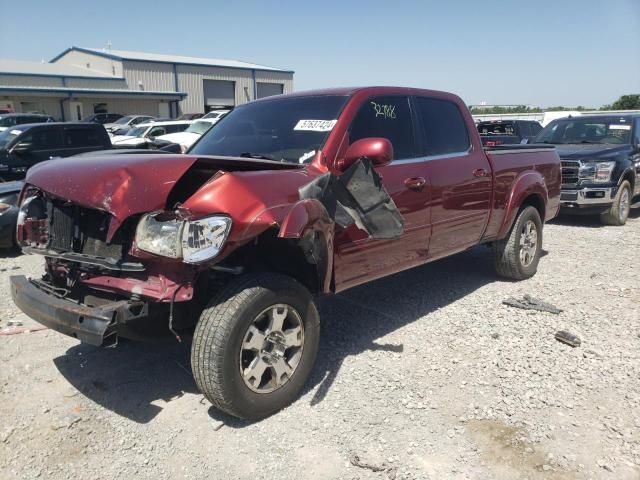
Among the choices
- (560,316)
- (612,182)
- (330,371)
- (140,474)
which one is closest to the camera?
(140,474)

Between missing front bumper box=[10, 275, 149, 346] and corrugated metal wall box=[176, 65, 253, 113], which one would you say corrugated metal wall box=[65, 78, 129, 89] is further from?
missing front bumper box=[10, 275, 149, 346]

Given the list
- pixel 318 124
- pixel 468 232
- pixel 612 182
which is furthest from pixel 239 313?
pixel 612 182

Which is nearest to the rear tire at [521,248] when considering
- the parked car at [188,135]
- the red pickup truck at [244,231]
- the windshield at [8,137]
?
the red pickup truck at [244,231]

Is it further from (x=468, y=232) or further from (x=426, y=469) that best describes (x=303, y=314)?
(x=468, y=232)

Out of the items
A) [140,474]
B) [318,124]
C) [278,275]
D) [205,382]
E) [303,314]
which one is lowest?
[140,474]

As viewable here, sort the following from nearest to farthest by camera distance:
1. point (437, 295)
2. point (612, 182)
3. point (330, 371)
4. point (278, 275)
→ point (278, 275), point (330, 371), point (437, 295), point (612, 182)

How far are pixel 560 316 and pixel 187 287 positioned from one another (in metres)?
3.57

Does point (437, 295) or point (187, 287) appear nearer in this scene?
point (187, 287)

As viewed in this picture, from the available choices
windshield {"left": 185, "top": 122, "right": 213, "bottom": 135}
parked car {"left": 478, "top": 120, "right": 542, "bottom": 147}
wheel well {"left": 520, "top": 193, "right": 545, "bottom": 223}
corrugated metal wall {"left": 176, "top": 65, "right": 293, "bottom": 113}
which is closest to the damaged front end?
wheel well {"left": 520, "top": 193, "right": 545, "bottom": 223}

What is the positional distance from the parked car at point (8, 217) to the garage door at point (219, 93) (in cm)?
4278

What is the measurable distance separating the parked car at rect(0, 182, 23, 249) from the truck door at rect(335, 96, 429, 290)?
207 inches

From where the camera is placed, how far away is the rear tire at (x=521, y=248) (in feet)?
18.5

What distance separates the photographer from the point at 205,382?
2.87 m

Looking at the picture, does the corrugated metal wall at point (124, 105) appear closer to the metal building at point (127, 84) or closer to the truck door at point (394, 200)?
the metal building at point (127, 84)
